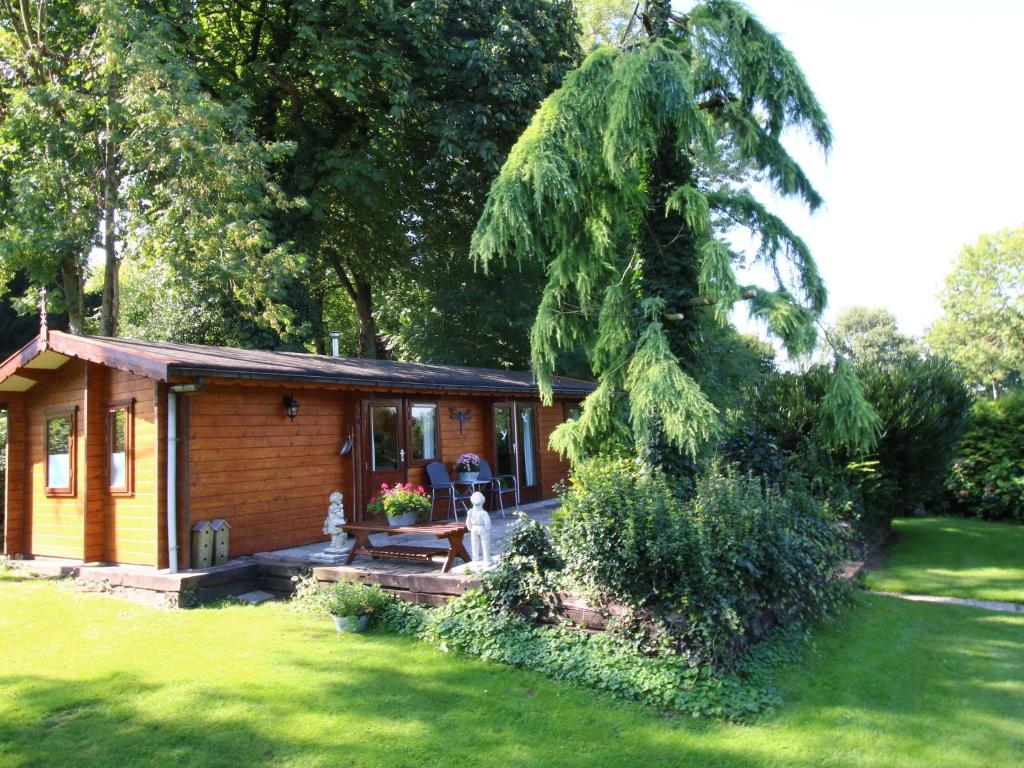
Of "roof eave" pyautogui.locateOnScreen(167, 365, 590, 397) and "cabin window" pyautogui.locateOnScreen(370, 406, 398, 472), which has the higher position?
"roof eave" pyautogui.locateOnScreen(167, 365, 590, 397)

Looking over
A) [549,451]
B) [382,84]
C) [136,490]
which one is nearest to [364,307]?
[382,84]

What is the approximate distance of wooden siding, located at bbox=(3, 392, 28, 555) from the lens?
9.94 metres

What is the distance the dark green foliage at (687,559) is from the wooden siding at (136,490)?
5.00 m

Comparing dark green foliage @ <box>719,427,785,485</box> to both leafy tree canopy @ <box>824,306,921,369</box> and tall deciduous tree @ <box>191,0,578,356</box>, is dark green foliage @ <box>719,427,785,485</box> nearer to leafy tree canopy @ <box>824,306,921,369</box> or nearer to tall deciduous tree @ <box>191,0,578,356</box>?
tall deciduous tree @ <box>191,0,578,356</box>

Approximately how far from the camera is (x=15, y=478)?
32.9 feet

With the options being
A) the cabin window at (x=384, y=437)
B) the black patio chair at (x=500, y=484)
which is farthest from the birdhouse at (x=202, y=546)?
the black patio chair at (x=500, y=484)

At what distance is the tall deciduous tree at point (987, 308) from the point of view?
3366 centimetres

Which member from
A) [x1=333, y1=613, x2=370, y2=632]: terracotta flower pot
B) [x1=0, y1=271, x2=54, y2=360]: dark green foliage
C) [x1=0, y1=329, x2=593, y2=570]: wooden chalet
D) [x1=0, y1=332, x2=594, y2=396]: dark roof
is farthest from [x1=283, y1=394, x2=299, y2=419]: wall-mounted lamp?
[x1=0, y1=271, x2=54, y2=360]: dark green foliage

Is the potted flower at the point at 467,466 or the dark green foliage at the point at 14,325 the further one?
the dark green foliage at the point at 14,325

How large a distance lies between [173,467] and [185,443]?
0.29 metres

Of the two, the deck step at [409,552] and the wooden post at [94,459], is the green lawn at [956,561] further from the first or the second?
the wooden post at [94,459]

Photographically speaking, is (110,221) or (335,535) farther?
(110,221)

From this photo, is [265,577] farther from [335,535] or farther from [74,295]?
[74,295]

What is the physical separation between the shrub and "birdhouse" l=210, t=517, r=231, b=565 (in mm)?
2087
